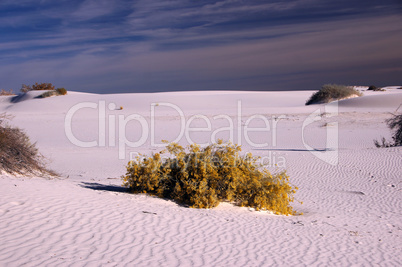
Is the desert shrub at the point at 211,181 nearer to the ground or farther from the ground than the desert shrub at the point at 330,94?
nearer to the ground

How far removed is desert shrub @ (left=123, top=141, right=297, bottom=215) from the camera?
27.8 ft

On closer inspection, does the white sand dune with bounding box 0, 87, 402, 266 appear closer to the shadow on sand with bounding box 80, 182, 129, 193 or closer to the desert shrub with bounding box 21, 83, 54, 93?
the shadow on sand with bounding box 80, 182, 129, 193

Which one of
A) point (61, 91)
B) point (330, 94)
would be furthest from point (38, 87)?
point (330, 94)

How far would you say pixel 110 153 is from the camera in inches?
698

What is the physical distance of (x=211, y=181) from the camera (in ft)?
28.0

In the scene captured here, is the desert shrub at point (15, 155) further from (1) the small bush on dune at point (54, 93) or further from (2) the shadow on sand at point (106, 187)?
(1) the small bush on dune at point (54, 93)

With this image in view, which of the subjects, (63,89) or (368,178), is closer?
(368,178)

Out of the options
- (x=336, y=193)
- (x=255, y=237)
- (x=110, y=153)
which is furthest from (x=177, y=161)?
(x=110, y=153)

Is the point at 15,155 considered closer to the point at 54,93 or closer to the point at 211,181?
the point at 211,181

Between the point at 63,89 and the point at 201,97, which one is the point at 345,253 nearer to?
the point at 201,97

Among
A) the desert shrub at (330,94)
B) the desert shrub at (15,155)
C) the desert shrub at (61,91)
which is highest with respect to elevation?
the desert shrub at (61,91)

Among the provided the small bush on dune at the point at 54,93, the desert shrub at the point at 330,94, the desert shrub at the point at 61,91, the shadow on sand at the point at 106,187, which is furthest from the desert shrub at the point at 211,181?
the desert shrub at the point at 61,91

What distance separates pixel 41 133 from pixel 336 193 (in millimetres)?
18357

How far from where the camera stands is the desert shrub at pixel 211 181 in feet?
27.8
